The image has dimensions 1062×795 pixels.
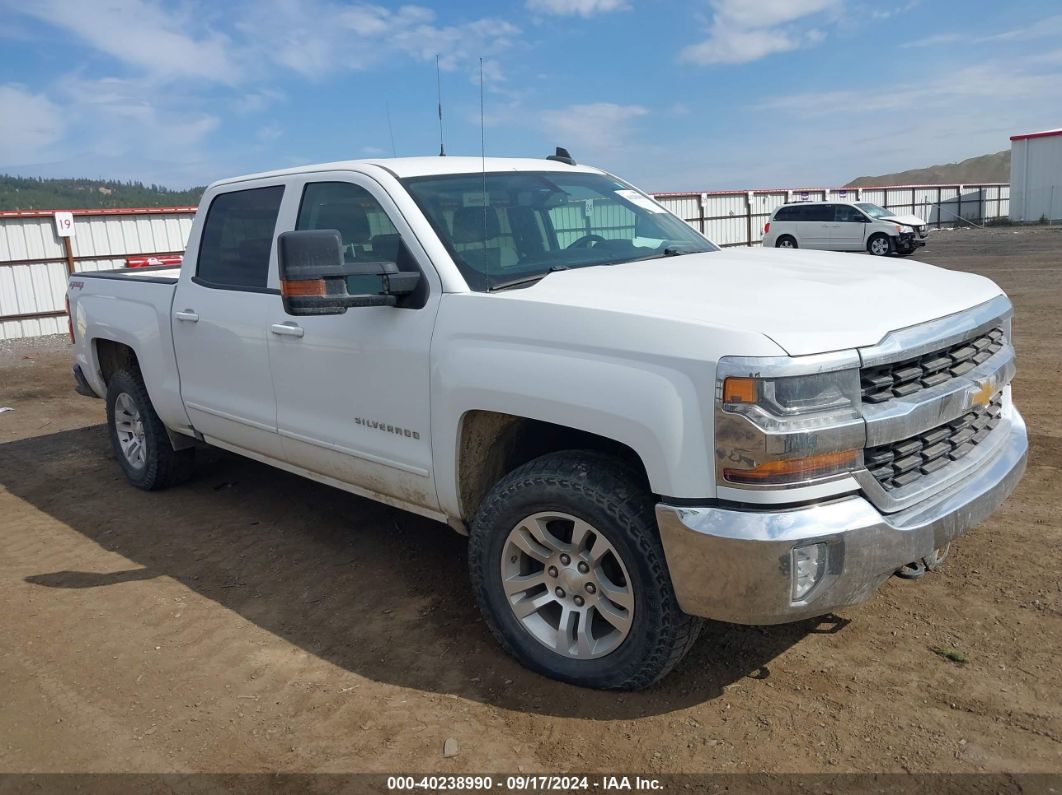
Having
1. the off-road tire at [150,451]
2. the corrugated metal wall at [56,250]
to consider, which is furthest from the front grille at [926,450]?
the corrugated metal wall at [56,250]

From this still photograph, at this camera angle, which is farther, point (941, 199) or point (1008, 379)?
point (941, 199)

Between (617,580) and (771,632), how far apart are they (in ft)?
2.91

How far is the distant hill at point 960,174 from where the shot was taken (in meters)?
103

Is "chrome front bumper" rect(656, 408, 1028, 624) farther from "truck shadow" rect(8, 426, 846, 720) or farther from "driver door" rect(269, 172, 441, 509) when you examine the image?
"driver door" rect(269, 172, 441, 509)

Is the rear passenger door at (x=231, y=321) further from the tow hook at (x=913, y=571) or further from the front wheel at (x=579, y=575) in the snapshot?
the tow hook at (x=913, y=571)

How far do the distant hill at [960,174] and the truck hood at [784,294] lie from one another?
105 metres

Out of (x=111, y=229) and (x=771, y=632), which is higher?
(x=111, y=229)

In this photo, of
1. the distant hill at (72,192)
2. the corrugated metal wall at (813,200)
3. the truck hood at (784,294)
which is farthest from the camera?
the distant hill at (72,192)

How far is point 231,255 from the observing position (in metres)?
4.74

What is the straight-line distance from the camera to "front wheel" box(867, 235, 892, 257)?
25250 millimetres

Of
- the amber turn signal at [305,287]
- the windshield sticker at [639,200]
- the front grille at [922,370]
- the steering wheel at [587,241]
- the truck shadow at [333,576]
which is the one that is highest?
the windshield sticker at [639,200]

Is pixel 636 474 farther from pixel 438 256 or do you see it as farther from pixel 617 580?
pixel 438 256

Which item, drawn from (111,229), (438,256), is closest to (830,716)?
(438,256)

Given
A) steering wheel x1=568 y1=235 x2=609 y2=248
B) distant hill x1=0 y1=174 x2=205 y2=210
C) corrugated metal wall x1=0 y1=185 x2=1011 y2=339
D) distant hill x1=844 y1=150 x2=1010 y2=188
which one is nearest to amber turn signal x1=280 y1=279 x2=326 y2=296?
steering wheel x1=568 y1=235 x2=609 y2=248
